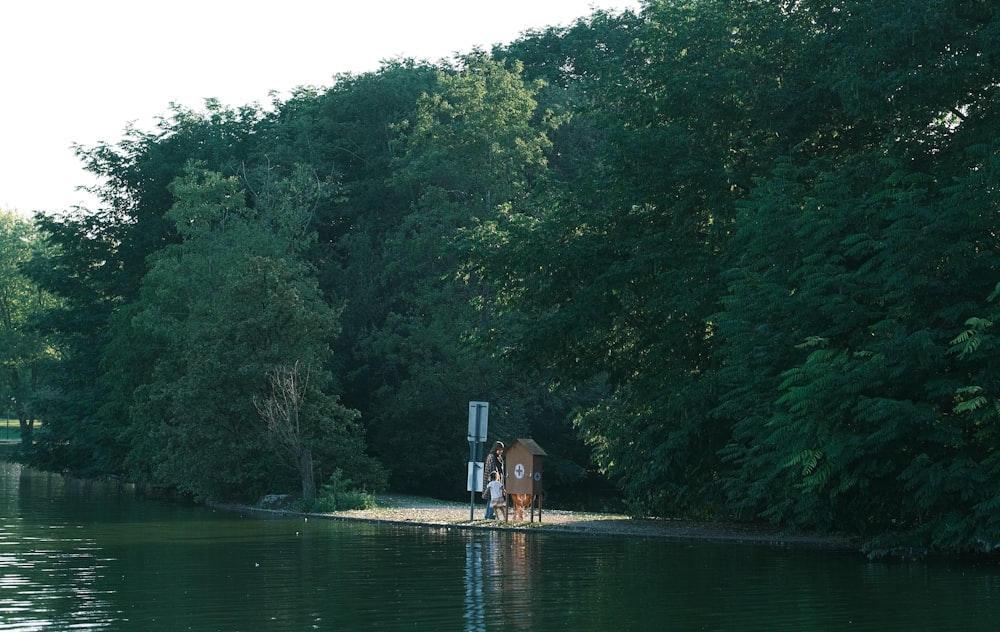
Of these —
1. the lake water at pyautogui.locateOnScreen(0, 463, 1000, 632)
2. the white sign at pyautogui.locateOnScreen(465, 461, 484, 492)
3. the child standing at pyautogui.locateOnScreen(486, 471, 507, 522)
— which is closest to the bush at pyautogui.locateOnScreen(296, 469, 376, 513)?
the white sign at pyautogui.locateOnScreen(465, 461, 484, 492)

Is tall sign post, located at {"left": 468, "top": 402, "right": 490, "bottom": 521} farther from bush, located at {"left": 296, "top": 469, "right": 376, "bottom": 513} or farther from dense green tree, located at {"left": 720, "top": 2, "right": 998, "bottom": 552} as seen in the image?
dense green tree, located at {"left": 720, "top": 2, "right": 998, "bottom": 552}

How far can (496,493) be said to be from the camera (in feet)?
109

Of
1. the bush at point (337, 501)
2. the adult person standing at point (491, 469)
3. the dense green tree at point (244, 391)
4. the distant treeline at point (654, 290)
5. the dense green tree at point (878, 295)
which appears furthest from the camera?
the dense green tree at point (244, 391)

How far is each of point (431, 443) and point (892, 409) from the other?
1342 inches

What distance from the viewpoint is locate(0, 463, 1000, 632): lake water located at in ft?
50.1

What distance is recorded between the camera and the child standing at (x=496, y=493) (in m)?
33.1

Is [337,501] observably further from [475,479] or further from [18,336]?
[18,336]

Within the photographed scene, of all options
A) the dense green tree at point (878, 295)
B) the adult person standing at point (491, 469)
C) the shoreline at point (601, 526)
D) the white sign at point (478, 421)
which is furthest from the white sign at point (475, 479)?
the dense green tree at point (878, 295)

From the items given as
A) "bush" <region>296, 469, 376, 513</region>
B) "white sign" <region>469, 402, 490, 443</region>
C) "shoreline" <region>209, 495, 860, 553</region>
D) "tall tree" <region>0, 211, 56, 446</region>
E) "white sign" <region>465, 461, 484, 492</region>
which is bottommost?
"shoreline" <region>209, 495, 860, 553</region>

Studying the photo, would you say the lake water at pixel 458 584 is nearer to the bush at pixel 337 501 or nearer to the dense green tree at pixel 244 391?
the bush at pixel 337 501

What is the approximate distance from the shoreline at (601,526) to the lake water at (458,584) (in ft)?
3.52

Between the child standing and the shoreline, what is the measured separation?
568mm

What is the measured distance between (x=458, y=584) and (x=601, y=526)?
12.6 metres

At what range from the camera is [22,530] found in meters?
31.2
